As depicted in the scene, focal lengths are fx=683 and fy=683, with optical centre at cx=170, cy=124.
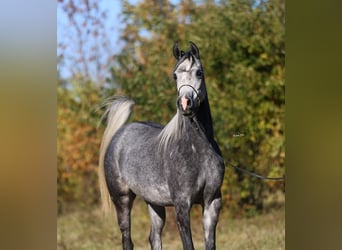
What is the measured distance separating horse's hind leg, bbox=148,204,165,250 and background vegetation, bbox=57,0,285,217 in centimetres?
56

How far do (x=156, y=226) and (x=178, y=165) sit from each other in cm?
73

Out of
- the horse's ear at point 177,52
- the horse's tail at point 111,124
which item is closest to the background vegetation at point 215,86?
the horse's tail at point 111,124

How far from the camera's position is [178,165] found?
5.39 m

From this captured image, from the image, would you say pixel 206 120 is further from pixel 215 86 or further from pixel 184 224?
pixel 184 224

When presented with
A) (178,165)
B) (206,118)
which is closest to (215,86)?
(206,118)

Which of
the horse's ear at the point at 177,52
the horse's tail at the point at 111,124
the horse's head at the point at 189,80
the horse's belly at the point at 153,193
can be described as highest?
the horse's ear at the point at 177,52

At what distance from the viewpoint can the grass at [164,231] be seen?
5820mm

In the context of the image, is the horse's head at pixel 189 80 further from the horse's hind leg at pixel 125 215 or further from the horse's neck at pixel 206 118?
the horse's hind leg at pixel 125 215

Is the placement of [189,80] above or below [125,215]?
above

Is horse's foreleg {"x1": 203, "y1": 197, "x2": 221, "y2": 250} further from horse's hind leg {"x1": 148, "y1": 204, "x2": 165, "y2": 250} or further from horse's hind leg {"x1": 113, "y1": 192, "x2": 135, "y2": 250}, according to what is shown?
horse's hind leg {"x1": 113, "y1": 192, "x2": 135, "y2": 250}

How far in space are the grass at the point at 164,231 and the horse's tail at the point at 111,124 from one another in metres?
0.16
